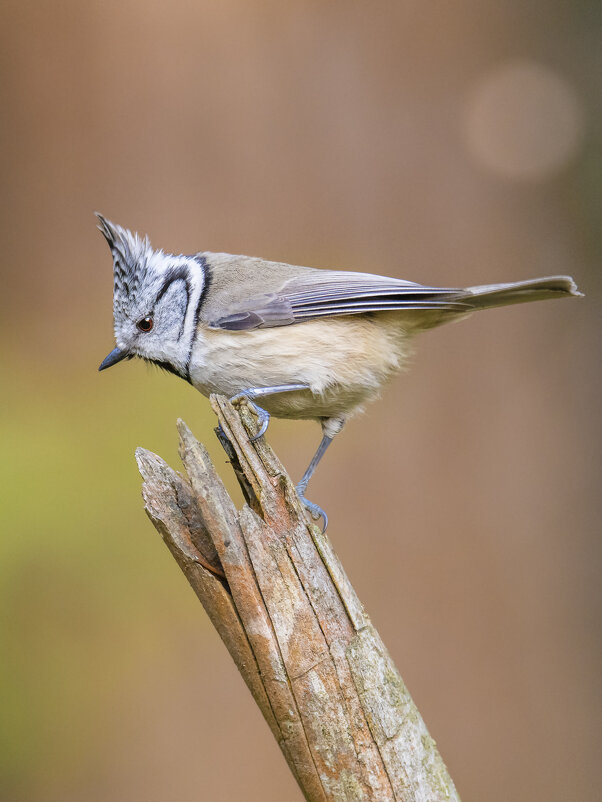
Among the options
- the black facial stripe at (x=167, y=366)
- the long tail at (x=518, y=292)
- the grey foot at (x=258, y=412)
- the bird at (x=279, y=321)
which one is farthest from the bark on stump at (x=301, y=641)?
the long tail at (x=518, y=292)

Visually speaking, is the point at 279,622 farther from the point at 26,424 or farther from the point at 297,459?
the point at 26,424

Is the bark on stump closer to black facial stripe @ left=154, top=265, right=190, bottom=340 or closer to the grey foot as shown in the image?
the grey foot

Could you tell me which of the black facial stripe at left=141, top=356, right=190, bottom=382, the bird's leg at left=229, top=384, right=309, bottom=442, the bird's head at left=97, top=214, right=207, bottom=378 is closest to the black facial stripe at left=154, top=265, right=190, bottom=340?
the bird's head at left=97, top=214, right=207, bottom=378

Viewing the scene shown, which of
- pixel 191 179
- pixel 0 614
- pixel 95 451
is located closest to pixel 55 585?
pixel 0 614

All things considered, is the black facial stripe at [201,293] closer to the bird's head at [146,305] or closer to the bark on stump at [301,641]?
the bird's head at [146,305]

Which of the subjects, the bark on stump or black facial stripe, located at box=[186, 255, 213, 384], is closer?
the bark on stump

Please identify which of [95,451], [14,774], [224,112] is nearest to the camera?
[14,774]
